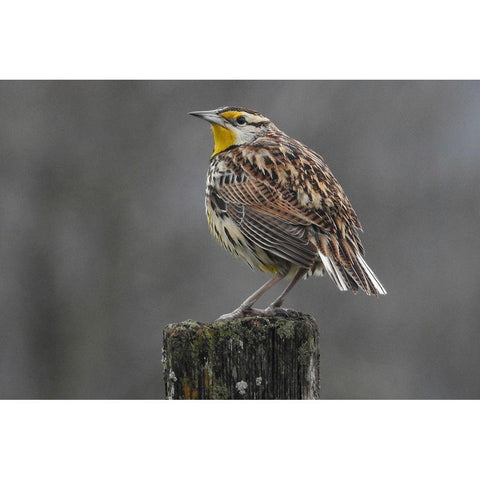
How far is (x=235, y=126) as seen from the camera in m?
6.23

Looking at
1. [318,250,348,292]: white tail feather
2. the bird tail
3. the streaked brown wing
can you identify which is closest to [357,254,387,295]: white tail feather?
the bird tail

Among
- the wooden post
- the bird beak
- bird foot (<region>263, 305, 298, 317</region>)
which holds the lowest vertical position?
the wooden post

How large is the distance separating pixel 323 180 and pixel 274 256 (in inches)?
24.1

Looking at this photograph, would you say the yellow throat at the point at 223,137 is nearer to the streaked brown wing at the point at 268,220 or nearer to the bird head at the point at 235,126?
the bird head at the point at 235,126

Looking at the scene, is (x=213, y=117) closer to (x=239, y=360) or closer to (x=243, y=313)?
(x=243, y=313)

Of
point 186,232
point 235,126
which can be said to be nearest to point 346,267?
point 235,126

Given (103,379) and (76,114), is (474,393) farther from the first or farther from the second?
(76,114)

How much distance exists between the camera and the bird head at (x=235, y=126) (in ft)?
20.2

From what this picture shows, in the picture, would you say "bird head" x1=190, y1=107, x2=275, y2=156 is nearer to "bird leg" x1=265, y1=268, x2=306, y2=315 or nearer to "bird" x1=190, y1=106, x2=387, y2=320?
"bird" x1=190, y1=106, x2=387, y2=320

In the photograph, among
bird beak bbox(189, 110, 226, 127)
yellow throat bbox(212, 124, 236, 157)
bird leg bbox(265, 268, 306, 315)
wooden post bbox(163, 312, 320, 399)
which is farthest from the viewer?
yellow throat bbox(212, 124, 236, 157)

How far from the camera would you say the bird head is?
20.2ft

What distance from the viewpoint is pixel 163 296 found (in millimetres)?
11102

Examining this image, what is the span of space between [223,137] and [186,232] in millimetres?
Answer: 4851

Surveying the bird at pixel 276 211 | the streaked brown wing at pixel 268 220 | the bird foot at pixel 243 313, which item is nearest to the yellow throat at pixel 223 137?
the bird at pixel 276 211
